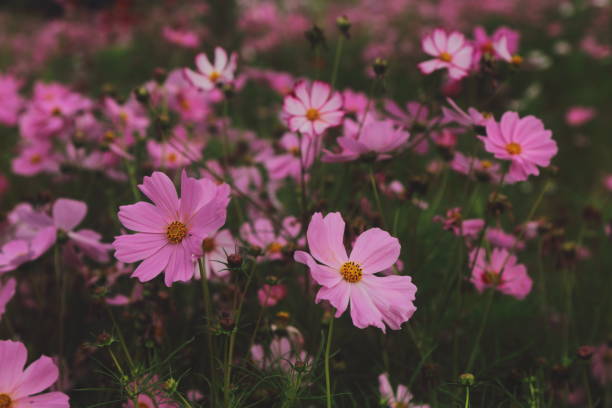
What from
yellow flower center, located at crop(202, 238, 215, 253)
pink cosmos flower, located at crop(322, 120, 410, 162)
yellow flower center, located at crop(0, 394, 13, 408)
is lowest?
yellow flower center, located at crop(0, 394, 13, 408)

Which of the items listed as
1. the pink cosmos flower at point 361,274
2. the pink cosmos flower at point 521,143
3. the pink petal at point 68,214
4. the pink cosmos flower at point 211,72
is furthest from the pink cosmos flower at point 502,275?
the pink petal at point 68,214

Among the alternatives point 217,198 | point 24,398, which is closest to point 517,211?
point 217,198

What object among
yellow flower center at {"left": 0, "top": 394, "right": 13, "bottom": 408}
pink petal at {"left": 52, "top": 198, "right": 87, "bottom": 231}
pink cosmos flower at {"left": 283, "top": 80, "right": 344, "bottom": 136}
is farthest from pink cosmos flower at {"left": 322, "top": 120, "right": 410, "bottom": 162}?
yellow flower center at {"left": 0, "top": 394, "right": 13, "bottom": 408}

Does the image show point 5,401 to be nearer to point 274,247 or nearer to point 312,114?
point 274,247

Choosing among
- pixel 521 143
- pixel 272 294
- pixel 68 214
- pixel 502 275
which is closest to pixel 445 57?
pixel 521 143

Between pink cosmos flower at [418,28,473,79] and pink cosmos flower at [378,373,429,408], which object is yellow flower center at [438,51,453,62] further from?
pink cosmos flower at [378,373,429,408]

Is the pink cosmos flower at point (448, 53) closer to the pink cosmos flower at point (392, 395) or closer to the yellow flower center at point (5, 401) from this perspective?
the pink cosmos flower at point (392, 395)
